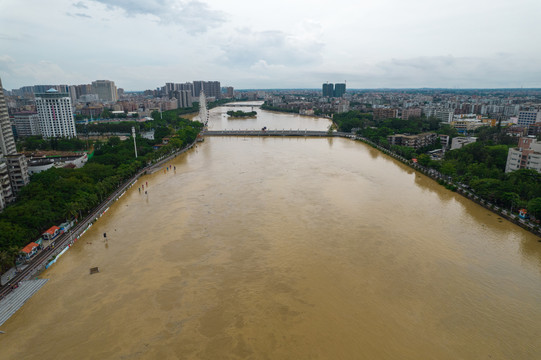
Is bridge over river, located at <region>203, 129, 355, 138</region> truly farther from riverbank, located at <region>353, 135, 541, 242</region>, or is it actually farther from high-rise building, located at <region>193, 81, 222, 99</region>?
high-rise building, located at <region>193, 81, 222, 99</region>

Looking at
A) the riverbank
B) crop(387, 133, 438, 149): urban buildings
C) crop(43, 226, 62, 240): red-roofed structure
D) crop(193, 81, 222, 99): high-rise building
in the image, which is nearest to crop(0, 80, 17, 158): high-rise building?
crop(43, 226, 62, 240): red-roofed structure

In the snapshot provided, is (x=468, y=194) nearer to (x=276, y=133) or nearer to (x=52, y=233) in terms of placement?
(x=52, y=233)

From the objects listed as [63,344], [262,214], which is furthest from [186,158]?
[63,344]

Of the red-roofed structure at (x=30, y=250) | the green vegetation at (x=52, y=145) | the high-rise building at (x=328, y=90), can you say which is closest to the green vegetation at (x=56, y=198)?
the red-roofed structure at (x=30, y=250)

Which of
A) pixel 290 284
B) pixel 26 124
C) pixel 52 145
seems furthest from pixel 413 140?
pixel 26 124

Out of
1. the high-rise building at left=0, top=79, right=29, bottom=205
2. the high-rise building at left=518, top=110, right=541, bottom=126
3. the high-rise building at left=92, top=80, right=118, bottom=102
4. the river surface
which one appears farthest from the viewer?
the high-rise building at left=92, top=80, right=118, bottom=102
